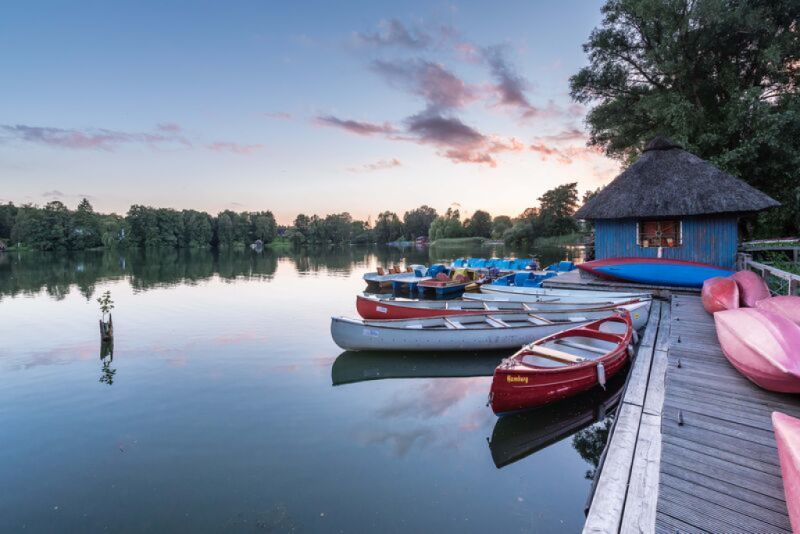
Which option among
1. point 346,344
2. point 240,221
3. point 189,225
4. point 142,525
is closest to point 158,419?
point 142,525

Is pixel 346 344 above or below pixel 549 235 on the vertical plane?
below

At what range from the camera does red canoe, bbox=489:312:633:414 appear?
7.44 metres

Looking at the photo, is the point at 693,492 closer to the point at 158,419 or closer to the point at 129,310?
the point at 158,419

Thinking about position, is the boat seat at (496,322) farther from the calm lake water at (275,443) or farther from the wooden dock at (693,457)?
the wooden dock at (693,457)

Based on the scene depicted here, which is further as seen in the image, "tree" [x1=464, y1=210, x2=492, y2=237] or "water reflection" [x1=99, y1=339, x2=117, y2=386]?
"tree" [x1=464, y1=210, x2=492, y2=237]

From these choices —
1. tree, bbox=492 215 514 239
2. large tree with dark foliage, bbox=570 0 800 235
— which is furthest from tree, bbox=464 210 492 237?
large tree with dark foliage, bbox=570 0 800 235

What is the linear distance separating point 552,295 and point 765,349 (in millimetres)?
10297

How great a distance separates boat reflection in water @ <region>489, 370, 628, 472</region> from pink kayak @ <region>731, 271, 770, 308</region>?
179 inches

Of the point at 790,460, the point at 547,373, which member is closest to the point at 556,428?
the point at 547,373

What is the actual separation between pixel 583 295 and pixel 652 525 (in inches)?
502

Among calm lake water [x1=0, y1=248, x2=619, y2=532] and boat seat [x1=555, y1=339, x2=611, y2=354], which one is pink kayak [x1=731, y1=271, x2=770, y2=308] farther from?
calm lake water [x1=0, y1=248, x2=619, y2=532]

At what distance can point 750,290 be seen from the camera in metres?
10.4

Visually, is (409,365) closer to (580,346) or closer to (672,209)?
(580,346)

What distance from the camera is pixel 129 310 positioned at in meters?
20.7
